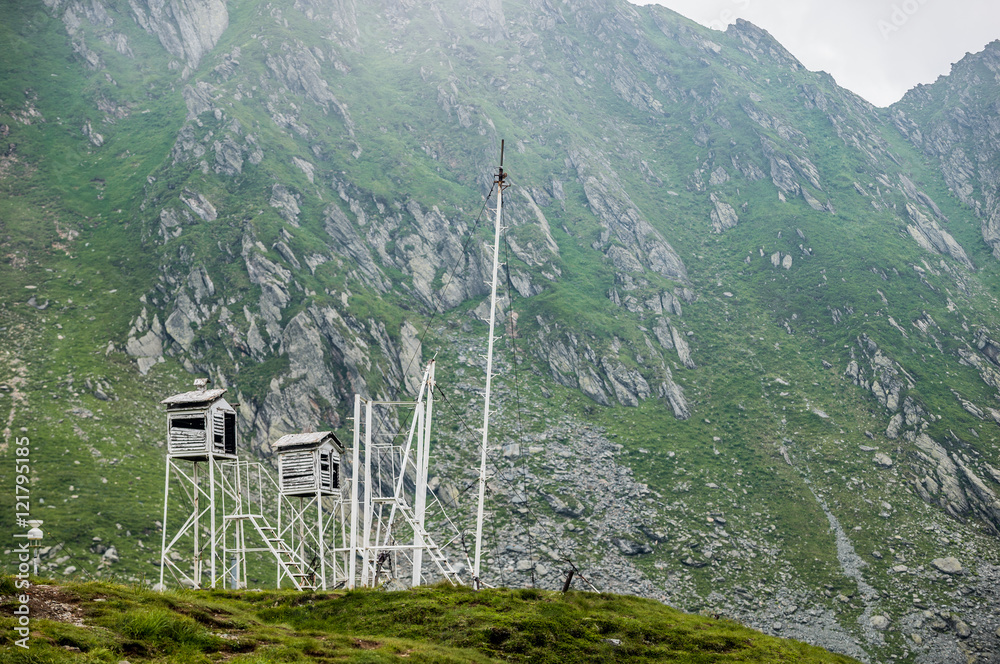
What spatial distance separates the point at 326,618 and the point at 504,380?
70050mm

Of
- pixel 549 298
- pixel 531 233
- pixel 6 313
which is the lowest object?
pixel 6 313

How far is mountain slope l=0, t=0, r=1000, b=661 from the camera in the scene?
220 feet

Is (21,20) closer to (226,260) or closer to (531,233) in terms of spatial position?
(226,260)

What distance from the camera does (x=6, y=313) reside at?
74125mm

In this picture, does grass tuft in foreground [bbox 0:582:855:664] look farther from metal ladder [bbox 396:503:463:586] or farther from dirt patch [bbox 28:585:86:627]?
metal ladder [bbox 396:503:463:586]

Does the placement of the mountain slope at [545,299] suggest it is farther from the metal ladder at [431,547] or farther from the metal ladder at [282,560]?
the metal ladder at [431,547]

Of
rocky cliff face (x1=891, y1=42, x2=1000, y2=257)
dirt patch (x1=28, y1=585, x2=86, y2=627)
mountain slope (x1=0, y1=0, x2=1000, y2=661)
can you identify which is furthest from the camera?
rocky cliff face (x1=891, y1=42, x2=1000, y2=257)

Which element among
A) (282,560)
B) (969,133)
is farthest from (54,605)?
(969,133)

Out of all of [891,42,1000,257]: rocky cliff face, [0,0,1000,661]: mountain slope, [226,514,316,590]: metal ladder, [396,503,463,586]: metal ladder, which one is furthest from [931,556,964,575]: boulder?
[891,42,1000,257]: rocky cliff face

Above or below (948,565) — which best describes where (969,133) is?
above

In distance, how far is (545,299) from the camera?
110 m

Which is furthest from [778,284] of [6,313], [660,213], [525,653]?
[6,313]

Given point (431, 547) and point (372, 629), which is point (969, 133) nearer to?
point (431, 547)

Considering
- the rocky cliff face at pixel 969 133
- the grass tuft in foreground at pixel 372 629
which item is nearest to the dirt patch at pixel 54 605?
the grass tuft in foreground at pixel 372 629
